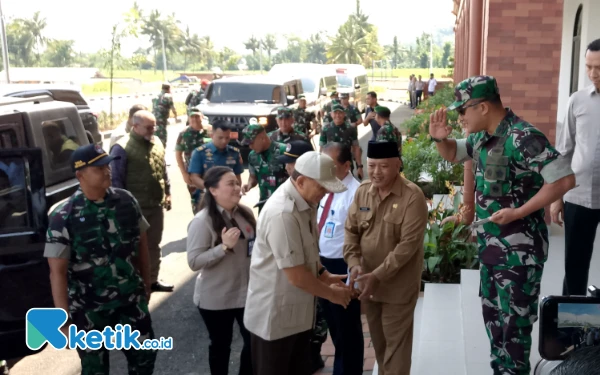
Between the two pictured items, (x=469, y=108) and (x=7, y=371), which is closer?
(x=469, y=108)

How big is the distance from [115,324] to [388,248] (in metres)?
1.68

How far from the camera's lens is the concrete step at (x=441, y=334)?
14.4 feet

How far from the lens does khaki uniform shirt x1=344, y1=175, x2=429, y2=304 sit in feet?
12.4

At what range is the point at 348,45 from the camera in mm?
93938

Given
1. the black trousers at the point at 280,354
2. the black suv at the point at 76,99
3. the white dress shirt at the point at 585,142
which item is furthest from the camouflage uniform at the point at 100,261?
the black suv at the point at 76,99

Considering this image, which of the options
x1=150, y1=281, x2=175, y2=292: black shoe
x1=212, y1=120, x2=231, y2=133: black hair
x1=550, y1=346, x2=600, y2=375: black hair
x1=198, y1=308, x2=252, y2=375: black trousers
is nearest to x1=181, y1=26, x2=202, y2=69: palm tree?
x1=212, y1=120, x2=231, y2=133: black hair

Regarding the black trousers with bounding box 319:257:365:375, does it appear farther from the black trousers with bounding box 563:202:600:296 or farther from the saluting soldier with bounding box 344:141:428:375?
the black trousers with bounding box 563:202:600:296

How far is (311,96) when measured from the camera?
21.8 metres

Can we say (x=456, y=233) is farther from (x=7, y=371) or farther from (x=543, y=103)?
(x=7, y=371)

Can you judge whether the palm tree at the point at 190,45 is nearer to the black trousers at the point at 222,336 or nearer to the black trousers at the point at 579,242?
the black trousers at the point at 222,336

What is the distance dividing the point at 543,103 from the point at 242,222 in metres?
3.68

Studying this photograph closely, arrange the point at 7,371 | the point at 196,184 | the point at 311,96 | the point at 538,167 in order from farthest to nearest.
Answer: the point at 311,96
the point at 196,184
the point at 7,371
the point at 538,167

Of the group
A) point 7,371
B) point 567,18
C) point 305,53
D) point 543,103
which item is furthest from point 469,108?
point 305,53

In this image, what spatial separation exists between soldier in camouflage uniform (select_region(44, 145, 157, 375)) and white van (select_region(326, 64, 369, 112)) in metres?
24.0
